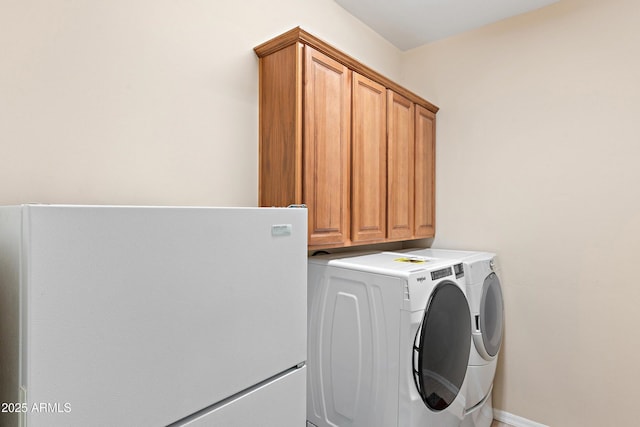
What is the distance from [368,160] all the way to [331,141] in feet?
1.08

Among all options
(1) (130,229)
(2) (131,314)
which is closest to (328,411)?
(2) (131,314)

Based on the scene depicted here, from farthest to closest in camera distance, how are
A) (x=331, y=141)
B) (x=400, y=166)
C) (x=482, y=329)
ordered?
(x=400, y=166)
(x=482, y=329)
(x=331, y=141)

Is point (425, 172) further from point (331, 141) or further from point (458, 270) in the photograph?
point (331, 141)

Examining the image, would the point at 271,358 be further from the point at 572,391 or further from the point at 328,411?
the point at 572,391

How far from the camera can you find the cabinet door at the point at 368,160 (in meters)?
1.84

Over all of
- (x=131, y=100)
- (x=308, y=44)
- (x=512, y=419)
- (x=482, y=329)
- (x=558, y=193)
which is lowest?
(x=512, y=419)

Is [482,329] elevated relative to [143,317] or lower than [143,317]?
lower

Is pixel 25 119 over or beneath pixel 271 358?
over

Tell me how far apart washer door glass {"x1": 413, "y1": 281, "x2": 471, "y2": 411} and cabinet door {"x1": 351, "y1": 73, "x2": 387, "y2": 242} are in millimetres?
550

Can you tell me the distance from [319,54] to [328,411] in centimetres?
181

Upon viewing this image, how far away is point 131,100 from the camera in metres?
1.29

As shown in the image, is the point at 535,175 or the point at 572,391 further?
the point at 535,175

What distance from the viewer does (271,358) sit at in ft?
3.34

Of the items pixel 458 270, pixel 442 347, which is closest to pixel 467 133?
pixel 458 270
